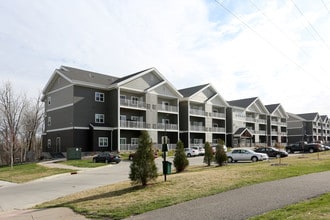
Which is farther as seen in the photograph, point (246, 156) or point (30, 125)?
point (30, 125)

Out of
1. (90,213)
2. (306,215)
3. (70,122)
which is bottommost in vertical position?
(90,213)

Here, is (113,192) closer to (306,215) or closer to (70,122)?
(306,215)

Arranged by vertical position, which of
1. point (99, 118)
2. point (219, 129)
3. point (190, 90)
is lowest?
point (219, 129)

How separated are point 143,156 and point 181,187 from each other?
2.36 m

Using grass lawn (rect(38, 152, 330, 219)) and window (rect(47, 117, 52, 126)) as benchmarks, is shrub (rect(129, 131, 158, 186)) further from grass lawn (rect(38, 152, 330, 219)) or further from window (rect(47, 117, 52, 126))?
window (rect(47, 117, 52, 126))

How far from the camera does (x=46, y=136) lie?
171 feet

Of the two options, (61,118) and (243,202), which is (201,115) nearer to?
(61,118)

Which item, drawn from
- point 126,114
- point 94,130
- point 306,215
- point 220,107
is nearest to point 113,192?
point 306,215

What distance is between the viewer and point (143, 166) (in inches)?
596

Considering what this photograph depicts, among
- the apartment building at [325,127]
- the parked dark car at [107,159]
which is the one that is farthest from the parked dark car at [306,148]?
the apartment building at [325,127]

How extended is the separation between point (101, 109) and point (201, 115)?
19697mm

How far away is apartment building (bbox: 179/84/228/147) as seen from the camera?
191 feet

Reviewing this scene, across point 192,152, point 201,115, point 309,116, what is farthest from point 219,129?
point 309,116

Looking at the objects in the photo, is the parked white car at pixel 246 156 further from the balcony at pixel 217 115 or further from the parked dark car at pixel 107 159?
the balcony at pixel 217 115
